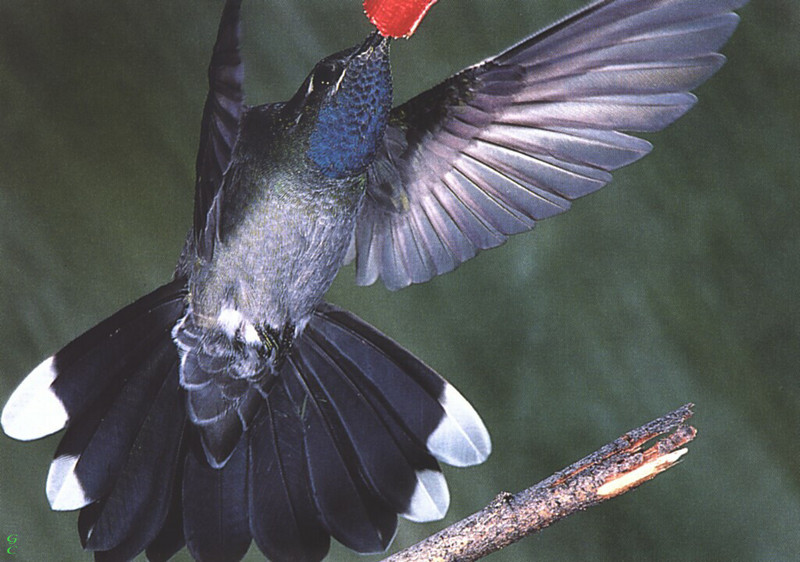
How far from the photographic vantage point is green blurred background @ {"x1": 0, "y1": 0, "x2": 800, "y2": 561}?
64 centimetres

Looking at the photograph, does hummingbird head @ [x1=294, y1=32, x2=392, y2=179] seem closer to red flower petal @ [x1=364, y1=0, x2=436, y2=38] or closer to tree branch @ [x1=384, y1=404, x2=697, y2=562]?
red flower petal @ [x1=364, y1=0, x2=436, y2=38]

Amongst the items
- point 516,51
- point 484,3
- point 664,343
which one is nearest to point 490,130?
point 516,51

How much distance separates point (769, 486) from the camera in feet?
2.44

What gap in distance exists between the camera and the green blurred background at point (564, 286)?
64 cm

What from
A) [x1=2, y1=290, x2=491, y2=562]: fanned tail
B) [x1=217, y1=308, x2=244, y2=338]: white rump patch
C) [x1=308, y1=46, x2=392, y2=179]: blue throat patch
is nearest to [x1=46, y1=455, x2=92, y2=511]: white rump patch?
[x1=2, y1=290, x2=491, y2=562]: fanned tail

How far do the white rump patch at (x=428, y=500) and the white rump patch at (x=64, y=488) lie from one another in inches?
7.4

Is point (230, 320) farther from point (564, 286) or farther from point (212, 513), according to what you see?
point (564, 286)

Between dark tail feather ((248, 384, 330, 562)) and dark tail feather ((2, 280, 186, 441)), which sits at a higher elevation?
dark tail feather ((2, 280, 186, 441))

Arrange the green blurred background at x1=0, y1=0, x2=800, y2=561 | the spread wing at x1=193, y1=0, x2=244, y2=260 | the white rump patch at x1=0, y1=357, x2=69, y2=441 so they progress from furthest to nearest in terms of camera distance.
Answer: the green blurred background at x1=0, y1=0, x2=800, y2=561 < the white rump patch at x1=0, y1=357, x2=69, y2=441 < the spread wing at x1=193, y1=0, x2=244, y2=260

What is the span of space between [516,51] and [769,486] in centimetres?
47

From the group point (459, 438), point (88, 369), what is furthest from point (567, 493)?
point (88, 369)

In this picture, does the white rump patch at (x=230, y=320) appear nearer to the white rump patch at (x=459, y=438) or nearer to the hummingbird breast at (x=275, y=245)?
the hummingbird breast at (x=275, y=245)

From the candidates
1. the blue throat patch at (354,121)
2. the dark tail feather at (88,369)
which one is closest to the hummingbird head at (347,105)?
the blue throat patch at (354,121)

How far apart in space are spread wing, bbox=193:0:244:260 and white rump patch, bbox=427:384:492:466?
0.20 metres
